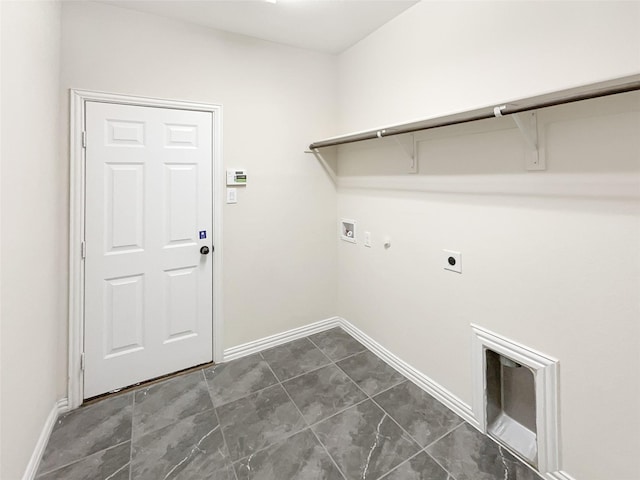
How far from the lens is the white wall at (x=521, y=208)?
1227mm

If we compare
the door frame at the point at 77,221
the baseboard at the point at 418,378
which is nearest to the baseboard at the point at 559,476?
the baseboard at the point at 418,378

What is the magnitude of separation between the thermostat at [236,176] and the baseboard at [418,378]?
162 cm

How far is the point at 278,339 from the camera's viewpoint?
2.78 metres

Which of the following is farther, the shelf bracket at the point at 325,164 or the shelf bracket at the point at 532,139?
the shelf bracket at the point at 325,164

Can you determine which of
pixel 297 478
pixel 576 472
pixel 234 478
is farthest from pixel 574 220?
pixel 234 478

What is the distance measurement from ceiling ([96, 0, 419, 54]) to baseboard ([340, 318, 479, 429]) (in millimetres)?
2469

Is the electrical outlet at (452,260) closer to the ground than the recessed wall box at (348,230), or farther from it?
closer to the ground

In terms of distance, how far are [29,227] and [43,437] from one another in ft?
3.83

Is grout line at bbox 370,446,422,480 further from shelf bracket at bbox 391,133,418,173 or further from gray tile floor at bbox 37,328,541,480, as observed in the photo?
shelf bracket at bbox 391,133,418,173

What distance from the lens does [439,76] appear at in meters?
1.92

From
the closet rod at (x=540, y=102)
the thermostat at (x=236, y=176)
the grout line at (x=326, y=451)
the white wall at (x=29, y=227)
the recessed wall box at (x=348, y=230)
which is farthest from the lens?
the recessed wall box at (x=348, y=230)

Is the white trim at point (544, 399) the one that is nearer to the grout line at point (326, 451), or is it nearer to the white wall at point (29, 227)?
the grout line at point (326, 451)

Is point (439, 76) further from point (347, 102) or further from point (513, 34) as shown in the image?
point (347, 102)

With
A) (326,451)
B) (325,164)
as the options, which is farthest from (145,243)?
(326,451)
